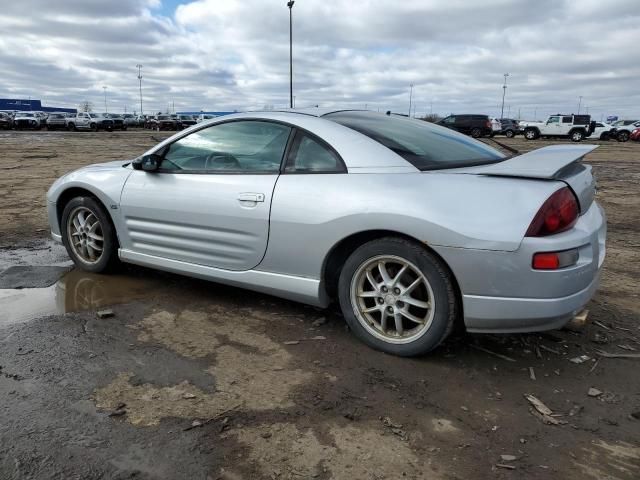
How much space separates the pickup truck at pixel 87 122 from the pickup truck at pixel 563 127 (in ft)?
114

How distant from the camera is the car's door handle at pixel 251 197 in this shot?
134 inches

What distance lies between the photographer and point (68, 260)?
16.7ft

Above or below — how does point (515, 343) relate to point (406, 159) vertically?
below

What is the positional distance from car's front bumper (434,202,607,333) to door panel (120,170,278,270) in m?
1.26

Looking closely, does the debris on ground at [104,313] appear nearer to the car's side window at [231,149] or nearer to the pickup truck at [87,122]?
the car's side window at [231,149]

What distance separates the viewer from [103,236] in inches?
173

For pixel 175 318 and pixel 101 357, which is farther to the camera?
pixel 175 318

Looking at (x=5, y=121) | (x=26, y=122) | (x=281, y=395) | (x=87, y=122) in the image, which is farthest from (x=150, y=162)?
(x=5, y=121)

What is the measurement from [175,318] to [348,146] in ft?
5.52

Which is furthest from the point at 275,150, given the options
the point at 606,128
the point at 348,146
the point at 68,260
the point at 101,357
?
the point at 606,128

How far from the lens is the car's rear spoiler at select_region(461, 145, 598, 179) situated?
9.21 ft

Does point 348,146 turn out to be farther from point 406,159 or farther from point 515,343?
point 515,343

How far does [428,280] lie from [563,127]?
40.6 meters

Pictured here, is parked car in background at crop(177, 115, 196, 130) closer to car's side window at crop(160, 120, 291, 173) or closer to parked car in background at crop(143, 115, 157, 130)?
parked car in background at crop(143, 115, 157, 130)
